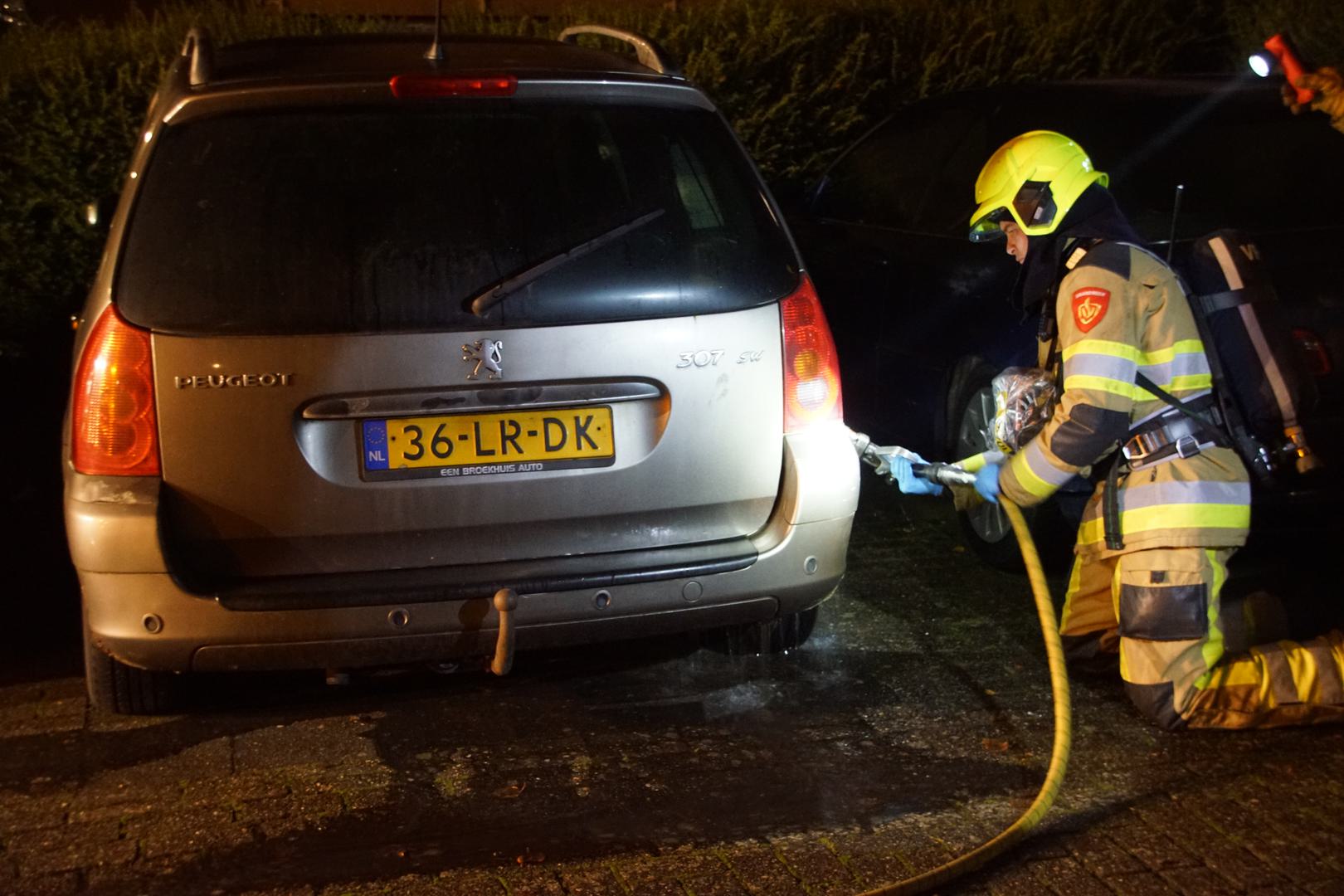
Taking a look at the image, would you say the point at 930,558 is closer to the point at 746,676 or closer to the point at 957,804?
the point at 746,676

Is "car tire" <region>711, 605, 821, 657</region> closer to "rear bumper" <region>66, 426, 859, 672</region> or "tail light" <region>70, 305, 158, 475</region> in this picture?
"rear bumper" <region>66, 426, 859, 672</region>

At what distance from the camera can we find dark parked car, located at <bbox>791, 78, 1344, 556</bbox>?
4676 millimetres

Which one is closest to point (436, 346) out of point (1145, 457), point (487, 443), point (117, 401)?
point (487, 443)

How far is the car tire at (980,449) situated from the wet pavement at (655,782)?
0.53m

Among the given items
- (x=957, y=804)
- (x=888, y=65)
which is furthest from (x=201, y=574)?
(x=888, y=65)

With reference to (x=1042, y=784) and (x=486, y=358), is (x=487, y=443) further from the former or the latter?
(x=1042, y=784)

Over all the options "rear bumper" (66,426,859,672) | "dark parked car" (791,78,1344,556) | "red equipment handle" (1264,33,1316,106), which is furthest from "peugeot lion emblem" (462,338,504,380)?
"red equipment handle" (1264,33,1316,106)

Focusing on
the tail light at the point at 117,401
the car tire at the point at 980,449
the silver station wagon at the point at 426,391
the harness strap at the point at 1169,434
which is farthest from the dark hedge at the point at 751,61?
the harness strap at the point at 1169,434

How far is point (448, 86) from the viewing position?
3621 millimetres

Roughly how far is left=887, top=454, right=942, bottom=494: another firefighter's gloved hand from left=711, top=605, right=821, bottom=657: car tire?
0.47 meters

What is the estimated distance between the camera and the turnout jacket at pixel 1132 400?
3.73m

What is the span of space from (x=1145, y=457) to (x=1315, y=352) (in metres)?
0.97

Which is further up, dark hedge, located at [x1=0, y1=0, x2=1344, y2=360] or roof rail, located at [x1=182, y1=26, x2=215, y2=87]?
roof rail, located at [x1=182, y1=26, x2=215, y2=87]

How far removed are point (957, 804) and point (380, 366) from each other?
1673 millimetres
